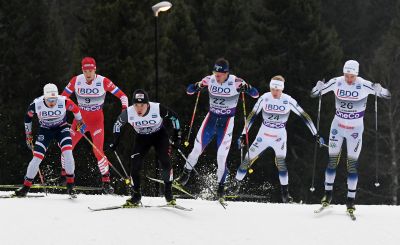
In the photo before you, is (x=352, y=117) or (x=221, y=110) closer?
(x=352, y=117)

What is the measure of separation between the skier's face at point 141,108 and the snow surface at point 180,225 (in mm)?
1596

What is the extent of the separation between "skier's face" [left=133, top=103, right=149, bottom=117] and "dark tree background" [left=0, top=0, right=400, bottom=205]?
16.3m

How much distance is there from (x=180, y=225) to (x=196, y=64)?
22596 millimetres

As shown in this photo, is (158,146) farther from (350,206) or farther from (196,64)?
(196,64)

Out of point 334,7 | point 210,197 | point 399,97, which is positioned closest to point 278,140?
point 210,197

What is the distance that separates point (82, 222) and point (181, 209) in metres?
1.92

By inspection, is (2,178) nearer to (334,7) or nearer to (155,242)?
(155,242)

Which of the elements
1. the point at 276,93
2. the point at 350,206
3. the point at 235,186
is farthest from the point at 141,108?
the point at 235,186

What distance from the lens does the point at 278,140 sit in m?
13.9

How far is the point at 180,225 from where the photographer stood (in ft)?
35.7

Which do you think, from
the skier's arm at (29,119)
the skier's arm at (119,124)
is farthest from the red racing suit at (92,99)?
the skier's arm at (119,124)

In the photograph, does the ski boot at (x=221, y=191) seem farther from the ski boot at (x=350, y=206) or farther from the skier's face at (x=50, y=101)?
the skier's face at (x=50, y=101)

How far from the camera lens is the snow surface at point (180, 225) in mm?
10109

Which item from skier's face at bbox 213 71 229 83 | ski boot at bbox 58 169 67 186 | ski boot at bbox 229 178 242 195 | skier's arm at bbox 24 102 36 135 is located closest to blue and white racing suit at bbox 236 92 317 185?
ski boot at bbox 229 178 242 195
